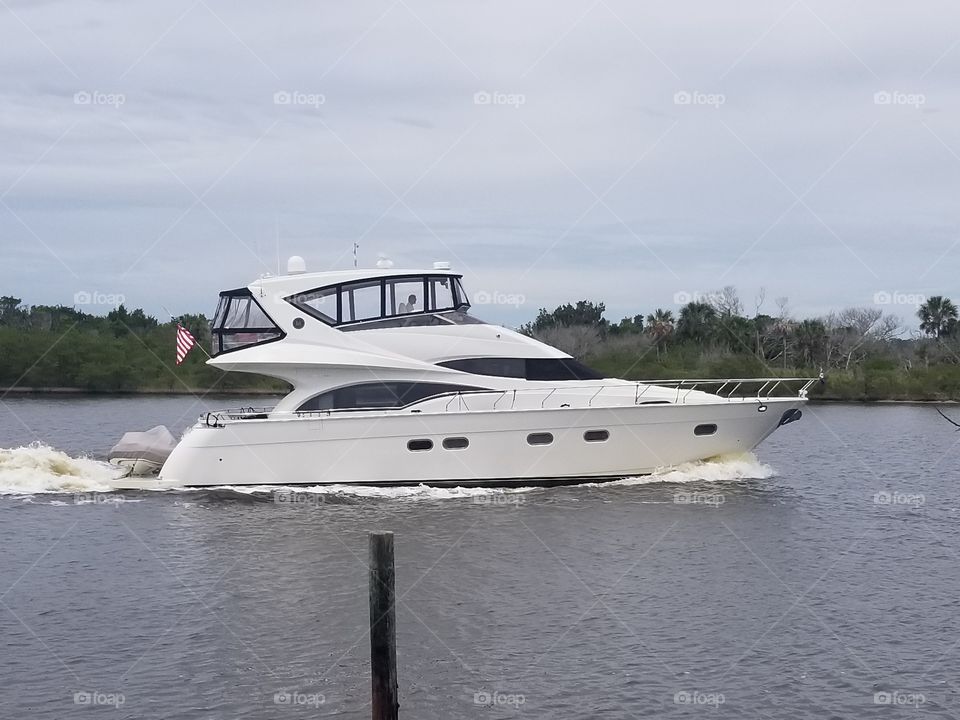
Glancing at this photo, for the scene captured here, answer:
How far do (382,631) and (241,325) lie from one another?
15.0 meters

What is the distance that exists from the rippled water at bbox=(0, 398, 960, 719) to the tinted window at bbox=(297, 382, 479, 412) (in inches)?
80.8

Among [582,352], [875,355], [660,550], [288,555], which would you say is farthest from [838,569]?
[875,355]

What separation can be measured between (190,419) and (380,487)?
27302 mm

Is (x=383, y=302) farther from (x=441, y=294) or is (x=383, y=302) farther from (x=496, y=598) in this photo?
(x=496, y=598)

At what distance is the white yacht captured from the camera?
24.0m

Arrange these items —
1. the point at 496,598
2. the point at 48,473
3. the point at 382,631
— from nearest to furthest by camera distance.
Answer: the point at 382,631 < the point at 496,598 < the point at 48,473

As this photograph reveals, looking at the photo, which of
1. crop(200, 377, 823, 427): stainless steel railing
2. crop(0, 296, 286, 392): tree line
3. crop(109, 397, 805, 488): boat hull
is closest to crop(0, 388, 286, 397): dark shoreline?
crop(0, 296, 286, 392): tree line

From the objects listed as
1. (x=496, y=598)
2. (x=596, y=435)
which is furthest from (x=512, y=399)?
(x=496, y=598)

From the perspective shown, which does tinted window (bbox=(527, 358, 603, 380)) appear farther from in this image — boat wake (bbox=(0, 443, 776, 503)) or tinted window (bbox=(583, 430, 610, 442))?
boat wake (bbox=(0, 443, 776, 503))

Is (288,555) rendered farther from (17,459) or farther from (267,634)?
(17,459)

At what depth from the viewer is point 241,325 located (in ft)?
81.6

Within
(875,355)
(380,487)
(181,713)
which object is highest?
(875,355)

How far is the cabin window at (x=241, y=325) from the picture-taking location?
81.1ft

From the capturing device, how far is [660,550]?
1920 centimetres
